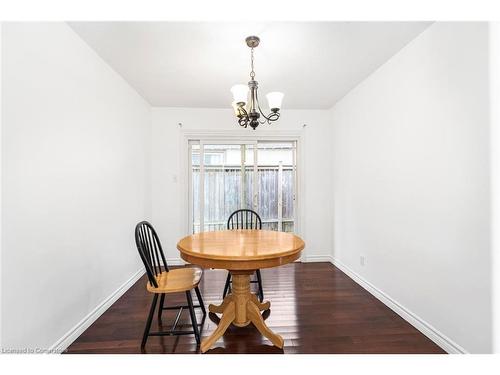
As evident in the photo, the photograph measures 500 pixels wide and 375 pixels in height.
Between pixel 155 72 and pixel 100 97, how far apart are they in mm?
656

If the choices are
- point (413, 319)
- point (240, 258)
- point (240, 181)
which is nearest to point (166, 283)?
point (240, 258)

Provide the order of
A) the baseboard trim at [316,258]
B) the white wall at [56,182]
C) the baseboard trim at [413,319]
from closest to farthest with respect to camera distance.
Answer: the white wall at [56,182], the baseboard trim at [413,319], the baseboard trim at [316,258]

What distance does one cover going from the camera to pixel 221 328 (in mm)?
1754

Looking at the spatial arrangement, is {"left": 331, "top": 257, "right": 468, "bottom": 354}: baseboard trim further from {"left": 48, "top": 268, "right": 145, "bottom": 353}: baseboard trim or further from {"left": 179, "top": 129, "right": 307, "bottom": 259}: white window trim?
{"left": 48, "top": 268, "right": 145, "bottom": 353}: baseboard trim

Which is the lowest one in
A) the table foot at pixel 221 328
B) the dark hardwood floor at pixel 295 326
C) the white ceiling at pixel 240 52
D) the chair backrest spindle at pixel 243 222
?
the dark hardwood floor at pixel 295 326

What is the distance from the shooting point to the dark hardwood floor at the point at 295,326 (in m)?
1.71

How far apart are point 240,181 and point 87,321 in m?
2.59

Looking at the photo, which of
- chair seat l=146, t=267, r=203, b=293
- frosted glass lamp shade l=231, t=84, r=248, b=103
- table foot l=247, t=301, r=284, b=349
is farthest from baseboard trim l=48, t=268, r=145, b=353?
frosted glass lamp shade l=231, t=84, r=248, b=103

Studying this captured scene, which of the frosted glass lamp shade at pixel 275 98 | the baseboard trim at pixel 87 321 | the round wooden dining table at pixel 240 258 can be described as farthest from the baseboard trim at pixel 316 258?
the frosted glass lamp shade at pixel 275 98

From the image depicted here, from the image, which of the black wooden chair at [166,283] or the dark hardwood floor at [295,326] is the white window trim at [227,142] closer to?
the dark hardwood floor at [295,326]

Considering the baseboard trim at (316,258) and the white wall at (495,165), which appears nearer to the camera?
the white wall at (495,165)

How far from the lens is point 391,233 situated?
2.33m

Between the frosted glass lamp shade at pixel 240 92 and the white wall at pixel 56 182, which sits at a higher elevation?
the frosted glass lamp shade at pixel 240 92
